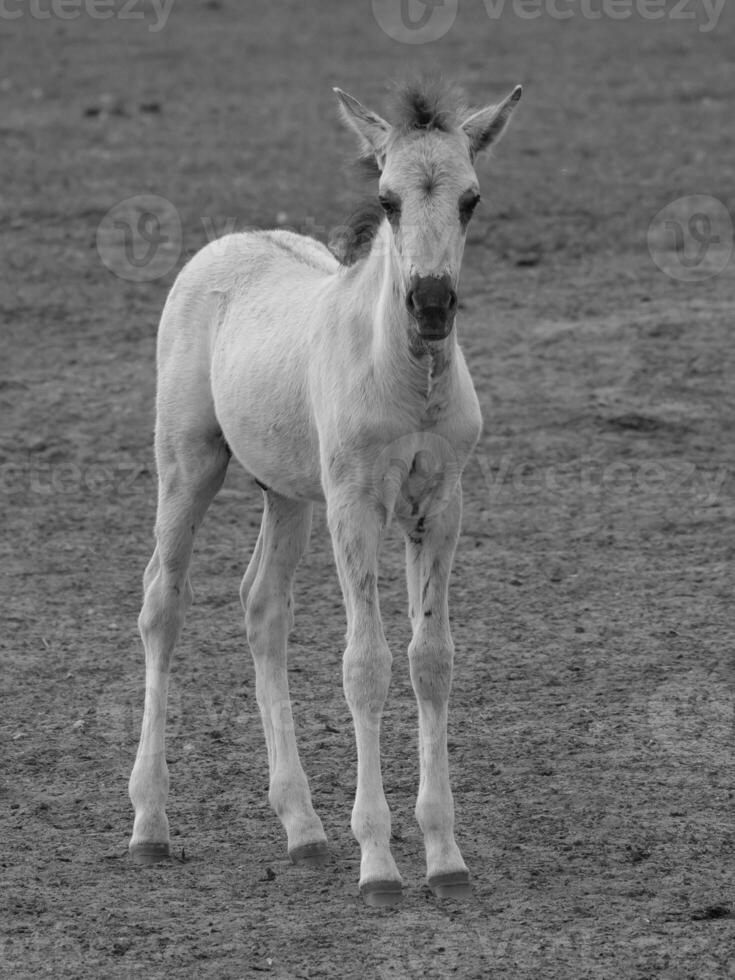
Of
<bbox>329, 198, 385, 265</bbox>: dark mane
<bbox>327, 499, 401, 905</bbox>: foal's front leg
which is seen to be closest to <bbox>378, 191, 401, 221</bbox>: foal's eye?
<bbox>329, 198, 385, 265</bbox>: dark mane

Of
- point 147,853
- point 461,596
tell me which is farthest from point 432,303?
point 461,596

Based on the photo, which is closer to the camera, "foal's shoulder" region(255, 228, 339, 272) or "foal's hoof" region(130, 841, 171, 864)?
"foal's hoof" region(130, 841, 171, 864)

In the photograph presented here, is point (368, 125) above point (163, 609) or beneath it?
above

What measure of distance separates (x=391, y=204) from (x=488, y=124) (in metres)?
0.53

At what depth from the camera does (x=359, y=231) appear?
5914 millimetres

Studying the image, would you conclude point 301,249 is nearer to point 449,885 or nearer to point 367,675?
point 367,675

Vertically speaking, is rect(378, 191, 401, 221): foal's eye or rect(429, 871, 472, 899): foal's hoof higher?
rect(378, 191, 401, 221): foal's eye

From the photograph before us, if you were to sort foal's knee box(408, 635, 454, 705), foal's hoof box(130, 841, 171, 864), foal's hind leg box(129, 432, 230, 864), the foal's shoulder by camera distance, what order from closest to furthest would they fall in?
foal's knee box(408, 635, 454, 705), foal's hoof box(130, 841, 171, 864), foal's hind leg box(129, 432, 230, 864), the foal's shoulder

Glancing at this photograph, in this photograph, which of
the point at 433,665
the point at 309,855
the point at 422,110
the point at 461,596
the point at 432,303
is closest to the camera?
the point at 432,303

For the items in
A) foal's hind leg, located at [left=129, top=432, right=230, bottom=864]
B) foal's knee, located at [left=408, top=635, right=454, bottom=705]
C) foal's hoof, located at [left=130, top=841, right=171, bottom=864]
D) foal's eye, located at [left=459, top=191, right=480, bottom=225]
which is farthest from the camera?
foal's hind leg, located at [left=129, top=432, right=230, bottom=864]

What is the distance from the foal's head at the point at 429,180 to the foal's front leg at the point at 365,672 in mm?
782

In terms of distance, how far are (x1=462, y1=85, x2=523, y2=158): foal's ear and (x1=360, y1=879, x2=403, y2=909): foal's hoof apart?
8.17 feet

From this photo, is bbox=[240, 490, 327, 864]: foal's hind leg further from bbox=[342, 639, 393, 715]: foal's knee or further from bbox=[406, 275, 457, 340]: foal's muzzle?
bbox=[406, 275, 457, 340]: foal's muzzle

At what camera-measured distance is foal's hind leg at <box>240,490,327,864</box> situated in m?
6.05
